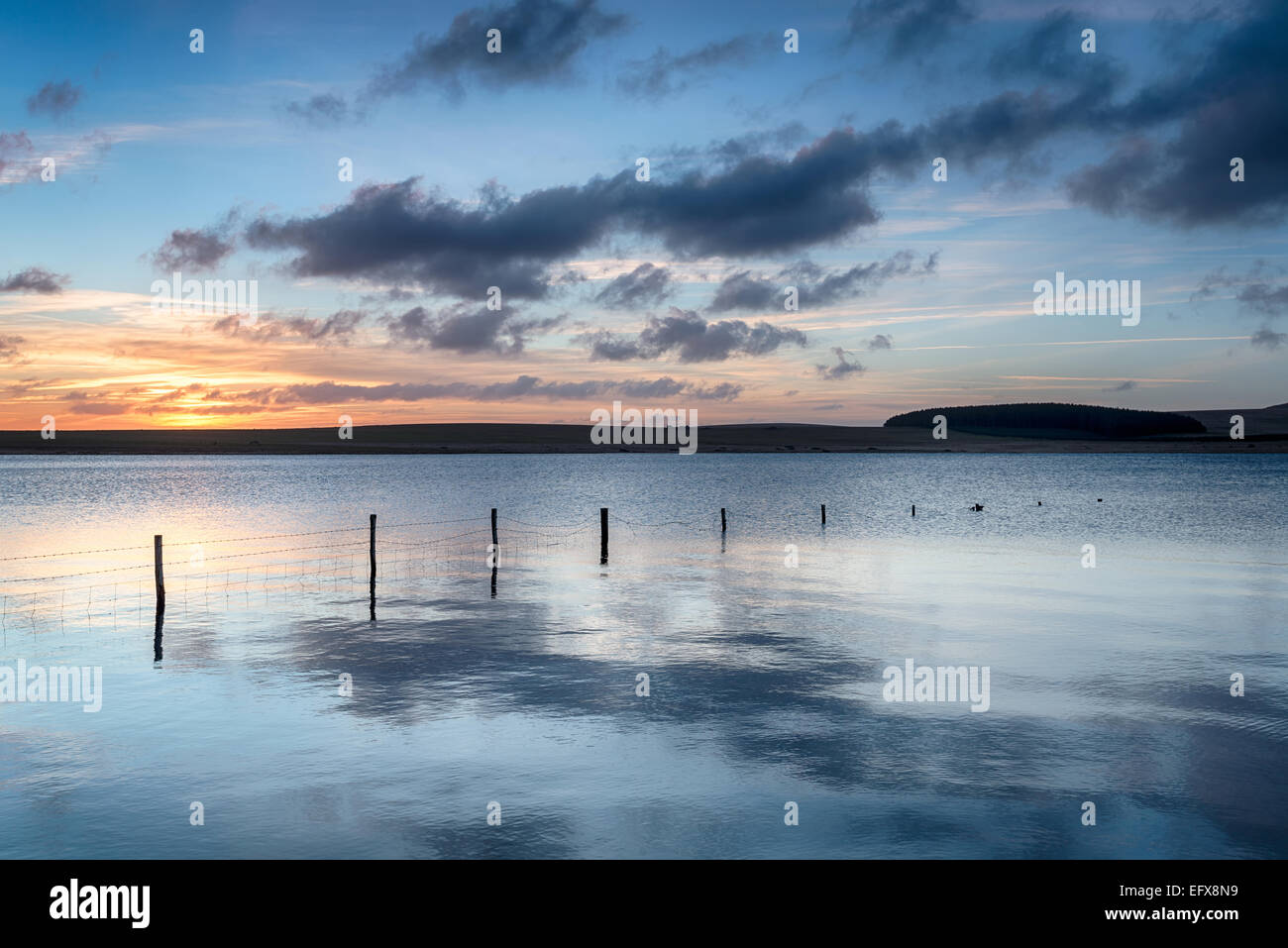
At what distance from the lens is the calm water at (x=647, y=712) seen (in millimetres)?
12414

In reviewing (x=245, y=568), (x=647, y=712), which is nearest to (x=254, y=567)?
(x=245, y=568)

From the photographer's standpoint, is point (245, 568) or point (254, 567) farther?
point (254, 567)

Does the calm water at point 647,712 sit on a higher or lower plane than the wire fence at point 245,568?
lower

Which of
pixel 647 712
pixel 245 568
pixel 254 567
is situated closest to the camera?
pixel 647 712

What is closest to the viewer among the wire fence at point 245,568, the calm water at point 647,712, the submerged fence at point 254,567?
the calm water at point 647,712

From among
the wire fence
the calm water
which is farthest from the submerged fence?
the calm water

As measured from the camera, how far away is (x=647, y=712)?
17.9 metres

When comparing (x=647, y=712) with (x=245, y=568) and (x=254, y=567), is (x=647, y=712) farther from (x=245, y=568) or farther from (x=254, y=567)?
(x=254, y=567)

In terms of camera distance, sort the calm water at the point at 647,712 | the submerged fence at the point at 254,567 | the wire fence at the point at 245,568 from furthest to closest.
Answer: the wire fence at the point at 245,568
the submerged fence at the point at 254,567
the calm water at the point at 647,712

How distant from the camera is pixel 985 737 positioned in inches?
642

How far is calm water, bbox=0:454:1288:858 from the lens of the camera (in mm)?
12414

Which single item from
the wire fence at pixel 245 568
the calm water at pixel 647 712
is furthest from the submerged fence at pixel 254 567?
the calm water at pixel 647 712

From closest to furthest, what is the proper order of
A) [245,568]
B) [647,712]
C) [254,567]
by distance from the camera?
[647,712] < [245,568] < [254,567]

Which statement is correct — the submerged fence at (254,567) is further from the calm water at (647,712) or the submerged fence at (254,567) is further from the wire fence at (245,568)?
the calm water at (647,712)
